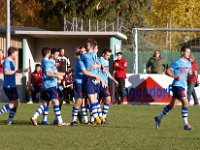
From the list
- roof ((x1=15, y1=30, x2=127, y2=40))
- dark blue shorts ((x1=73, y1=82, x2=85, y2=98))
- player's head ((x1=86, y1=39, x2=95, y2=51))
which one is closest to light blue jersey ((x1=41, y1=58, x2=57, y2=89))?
dark blue shorts ((x1=73, y1=82, x2=85, y2=98))

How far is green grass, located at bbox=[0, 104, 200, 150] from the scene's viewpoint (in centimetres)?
1602

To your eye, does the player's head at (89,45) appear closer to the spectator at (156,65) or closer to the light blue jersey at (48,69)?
the light blue jersey at (48,69)

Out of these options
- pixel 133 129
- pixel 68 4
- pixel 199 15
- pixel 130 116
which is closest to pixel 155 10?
pixel 199 15

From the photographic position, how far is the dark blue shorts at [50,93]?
20.6 m

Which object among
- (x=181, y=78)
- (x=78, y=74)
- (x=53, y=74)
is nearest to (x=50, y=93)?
(x=53, y=74)

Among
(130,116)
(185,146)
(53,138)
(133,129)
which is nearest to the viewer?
(185,146)

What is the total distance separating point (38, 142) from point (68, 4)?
1458 inches

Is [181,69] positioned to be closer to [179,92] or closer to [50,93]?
[179,92]

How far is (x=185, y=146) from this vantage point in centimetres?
1593

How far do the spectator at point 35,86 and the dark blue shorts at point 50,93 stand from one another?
11.5 m

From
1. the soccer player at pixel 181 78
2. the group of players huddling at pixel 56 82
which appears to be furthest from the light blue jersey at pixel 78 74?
the soccer player at pixel 181 78

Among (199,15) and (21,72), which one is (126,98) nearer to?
(21,72)

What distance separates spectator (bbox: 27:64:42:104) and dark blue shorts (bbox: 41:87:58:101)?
37.8 feet

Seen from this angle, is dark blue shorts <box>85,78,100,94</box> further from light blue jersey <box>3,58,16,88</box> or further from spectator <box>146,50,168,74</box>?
spectator <box>146,50,168,74</box>
